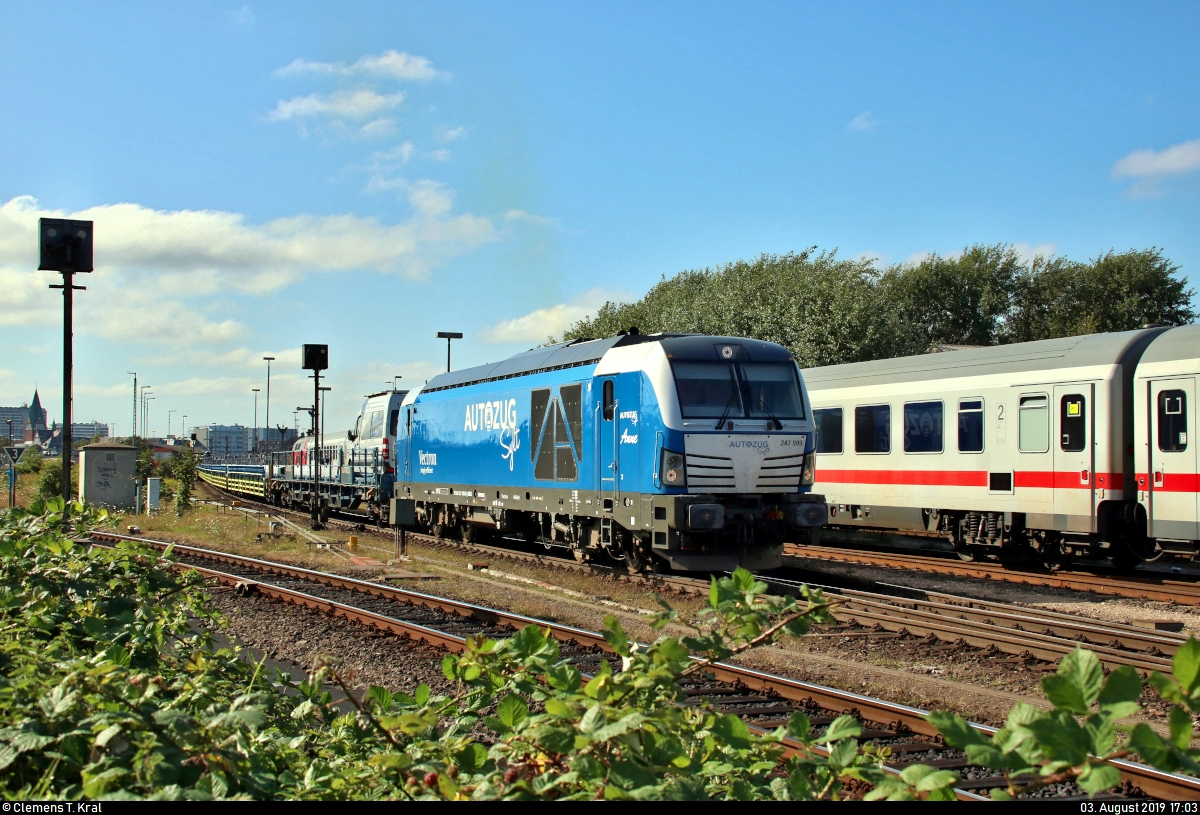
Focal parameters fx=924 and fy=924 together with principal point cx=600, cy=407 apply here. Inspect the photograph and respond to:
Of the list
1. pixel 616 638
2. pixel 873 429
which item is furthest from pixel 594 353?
pixel 616 638

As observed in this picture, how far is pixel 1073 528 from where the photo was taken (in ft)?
47.0

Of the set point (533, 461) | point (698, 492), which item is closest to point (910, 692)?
point (698, 492)

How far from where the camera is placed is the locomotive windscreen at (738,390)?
12727 mm

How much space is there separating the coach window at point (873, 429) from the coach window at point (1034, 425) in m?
2.78

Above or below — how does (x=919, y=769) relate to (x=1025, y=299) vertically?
below

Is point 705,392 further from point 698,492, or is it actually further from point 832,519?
point 832,519

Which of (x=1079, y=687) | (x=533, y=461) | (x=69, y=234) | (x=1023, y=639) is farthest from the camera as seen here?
(x=533, y=461)

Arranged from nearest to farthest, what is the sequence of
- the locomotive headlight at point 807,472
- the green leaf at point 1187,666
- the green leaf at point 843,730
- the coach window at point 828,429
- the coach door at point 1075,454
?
the green leaf at point 1187,666 < the green leaf at point 843,730 < the locomotive headlight at point 807,472 < the coach door at point 1075,454 < the coach window at point 828,429

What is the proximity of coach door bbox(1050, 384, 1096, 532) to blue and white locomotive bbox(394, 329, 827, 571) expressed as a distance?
4.23 meters

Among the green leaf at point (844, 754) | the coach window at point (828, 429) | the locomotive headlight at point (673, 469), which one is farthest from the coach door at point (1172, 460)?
the green leaf at point (844, 754)

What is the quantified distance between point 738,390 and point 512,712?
1069 centimetres

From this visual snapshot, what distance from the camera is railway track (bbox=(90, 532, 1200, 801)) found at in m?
5.41

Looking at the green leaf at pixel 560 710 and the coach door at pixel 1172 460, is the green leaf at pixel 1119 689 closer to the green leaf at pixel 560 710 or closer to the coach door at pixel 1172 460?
the green leaf at pixel 560 710

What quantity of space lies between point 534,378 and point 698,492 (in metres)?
4.58
